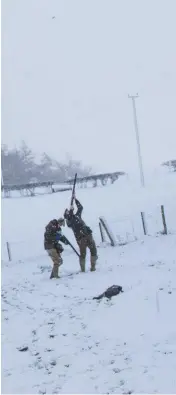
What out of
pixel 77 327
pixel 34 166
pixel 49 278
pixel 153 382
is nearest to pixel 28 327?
pixel 77 327

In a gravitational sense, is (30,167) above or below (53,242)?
above

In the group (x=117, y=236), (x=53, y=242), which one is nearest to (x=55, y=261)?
(x=53, y=242)

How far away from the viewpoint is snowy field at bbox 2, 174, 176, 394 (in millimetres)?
5609

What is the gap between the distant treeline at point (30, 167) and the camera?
61.8 metres

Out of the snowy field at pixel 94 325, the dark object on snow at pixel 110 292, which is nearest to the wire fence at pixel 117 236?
the snowy field at pixel 94 325

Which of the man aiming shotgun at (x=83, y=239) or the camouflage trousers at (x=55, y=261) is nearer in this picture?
the camouflage trousers at (x=55, y=261)

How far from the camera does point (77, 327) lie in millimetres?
7656

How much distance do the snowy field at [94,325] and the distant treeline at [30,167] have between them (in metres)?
45.1

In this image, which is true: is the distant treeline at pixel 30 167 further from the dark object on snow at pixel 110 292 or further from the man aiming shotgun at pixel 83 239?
the dark object on snow at pixel 110 292

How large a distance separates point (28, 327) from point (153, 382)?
Answer: 11.0ft

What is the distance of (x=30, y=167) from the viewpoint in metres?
66.2

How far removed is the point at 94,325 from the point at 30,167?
5962cm

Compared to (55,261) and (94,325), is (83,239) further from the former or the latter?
(94,325)

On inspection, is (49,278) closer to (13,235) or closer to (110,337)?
(110,337)
